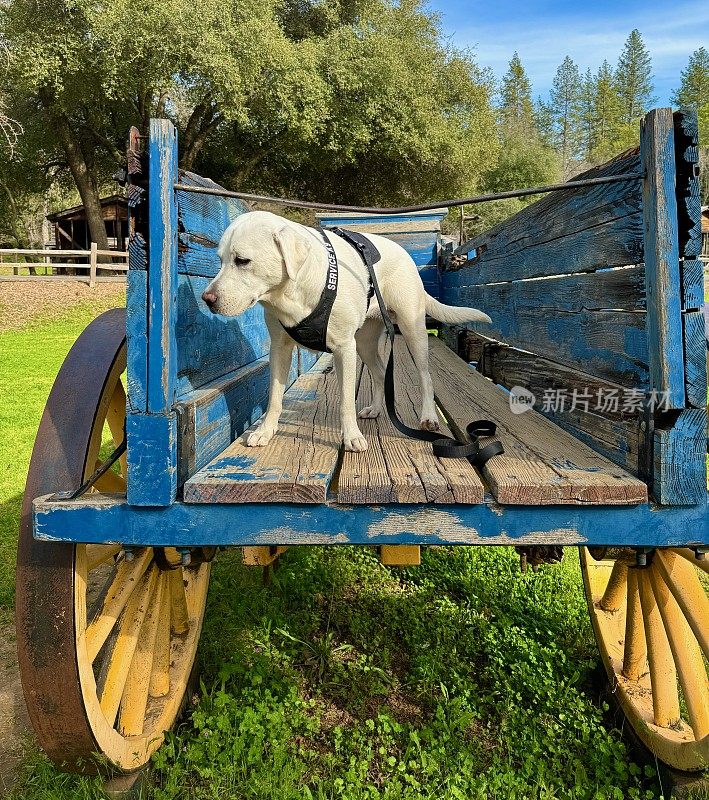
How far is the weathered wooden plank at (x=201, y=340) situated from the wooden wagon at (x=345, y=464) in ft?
0.04

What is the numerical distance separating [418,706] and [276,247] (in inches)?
75.8

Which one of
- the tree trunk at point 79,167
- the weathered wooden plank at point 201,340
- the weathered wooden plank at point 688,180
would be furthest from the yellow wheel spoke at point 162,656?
the tree trunk at point 79,167

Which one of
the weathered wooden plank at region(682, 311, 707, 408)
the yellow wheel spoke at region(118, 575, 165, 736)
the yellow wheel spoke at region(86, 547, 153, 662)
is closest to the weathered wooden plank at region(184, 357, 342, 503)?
the yellow wheel spoke at region(86, 547, 153, 662)

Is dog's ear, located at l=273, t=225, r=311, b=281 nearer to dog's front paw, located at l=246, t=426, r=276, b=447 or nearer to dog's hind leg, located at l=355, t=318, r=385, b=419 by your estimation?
dog's front paw, located at l=246, t=426, r=276, b=447

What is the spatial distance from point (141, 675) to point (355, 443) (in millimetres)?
1185

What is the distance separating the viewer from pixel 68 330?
13.2 metres

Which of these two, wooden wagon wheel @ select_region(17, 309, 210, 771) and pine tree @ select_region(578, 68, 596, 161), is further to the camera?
pine tree @ select_region(578, 68, 596, 161)

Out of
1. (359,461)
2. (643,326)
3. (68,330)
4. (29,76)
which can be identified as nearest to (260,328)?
(359,461)

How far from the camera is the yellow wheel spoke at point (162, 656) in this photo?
241cm

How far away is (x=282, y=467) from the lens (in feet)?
5.58

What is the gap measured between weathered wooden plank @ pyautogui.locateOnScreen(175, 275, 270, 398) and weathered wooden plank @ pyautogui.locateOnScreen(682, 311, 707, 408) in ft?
4.19

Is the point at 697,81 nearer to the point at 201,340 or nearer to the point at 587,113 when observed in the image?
the point at 587,113

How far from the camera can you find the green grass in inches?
83.5

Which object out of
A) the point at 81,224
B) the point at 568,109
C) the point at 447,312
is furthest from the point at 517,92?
the point at 447,312
